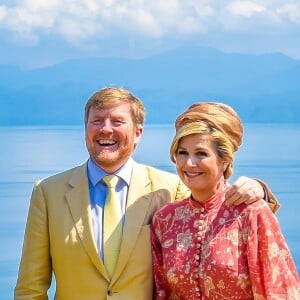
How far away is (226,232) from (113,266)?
438 millimetres

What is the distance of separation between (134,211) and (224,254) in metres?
0.41

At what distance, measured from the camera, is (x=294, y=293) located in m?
2.64

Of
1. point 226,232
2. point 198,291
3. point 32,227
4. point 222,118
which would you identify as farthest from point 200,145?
point 32,227

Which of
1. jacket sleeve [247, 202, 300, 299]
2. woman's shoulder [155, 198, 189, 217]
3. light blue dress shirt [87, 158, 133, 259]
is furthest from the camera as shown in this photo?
light blue dress shirt [87, 158, 133, 259]

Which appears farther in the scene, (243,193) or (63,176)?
(63,176)

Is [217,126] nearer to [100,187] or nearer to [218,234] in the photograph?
[218,234]

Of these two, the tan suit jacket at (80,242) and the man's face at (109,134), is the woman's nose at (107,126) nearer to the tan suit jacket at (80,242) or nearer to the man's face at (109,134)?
the man's face at (109,134)

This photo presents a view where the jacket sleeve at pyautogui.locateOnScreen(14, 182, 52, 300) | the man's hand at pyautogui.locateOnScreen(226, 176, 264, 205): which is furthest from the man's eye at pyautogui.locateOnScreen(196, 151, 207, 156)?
the jacket sleeve at pyautogui.locateOnScreen(14, 182, 52, 300)

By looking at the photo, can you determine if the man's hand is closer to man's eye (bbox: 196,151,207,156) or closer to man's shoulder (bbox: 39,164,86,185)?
man's eye (bbox: 196,151,207,156)

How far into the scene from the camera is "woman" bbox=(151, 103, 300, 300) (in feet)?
8.66

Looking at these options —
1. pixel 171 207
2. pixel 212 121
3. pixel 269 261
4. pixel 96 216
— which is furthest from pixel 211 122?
pixel 96 216

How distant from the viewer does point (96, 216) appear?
2.95 metres

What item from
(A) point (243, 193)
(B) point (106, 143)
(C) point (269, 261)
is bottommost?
(C) point (269, 261)

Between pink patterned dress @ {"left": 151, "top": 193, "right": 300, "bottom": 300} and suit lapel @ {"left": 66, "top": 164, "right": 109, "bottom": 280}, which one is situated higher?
suit lapel @ {"left": 66, "top": 164, "right": 109, "bottom": 280}
